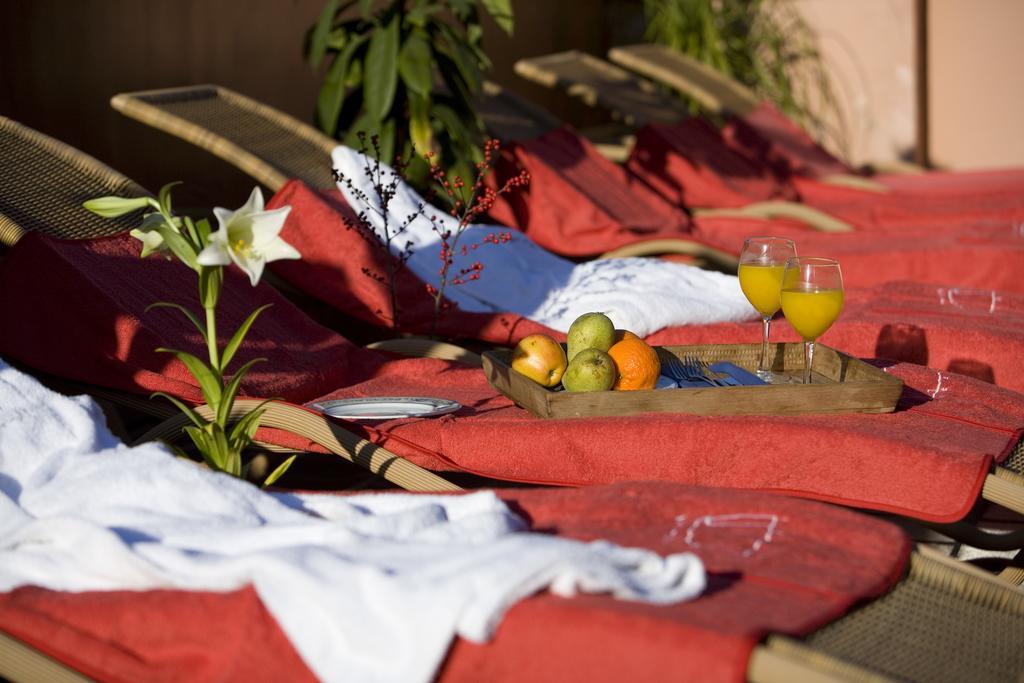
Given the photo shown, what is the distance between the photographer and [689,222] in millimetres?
5230

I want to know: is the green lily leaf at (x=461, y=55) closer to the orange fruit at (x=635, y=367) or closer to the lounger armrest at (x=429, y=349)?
the lounger armrest at (x=429, y=349)

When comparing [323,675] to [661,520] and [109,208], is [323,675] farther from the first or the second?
[109,208]

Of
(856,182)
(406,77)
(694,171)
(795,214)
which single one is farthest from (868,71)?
(406,77)

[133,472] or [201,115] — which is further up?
[201,115]

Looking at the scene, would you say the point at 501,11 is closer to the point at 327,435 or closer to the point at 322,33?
the point at 322,33

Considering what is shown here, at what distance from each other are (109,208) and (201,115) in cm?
222

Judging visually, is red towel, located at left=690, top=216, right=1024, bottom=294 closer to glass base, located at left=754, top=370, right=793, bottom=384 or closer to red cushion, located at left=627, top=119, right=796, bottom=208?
red cushion, located at left=627, top=119, right=796, bottom=208

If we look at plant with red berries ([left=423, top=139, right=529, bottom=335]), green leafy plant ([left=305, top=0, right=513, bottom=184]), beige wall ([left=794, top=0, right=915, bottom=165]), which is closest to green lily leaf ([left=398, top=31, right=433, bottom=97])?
green leafy plant ([left=305, top=0, right=513, bottom=184])

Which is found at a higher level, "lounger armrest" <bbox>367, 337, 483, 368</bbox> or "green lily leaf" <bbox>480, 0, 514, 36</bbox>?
"green lily leaf" <bbox>480, 0, 514, 36</bbox>

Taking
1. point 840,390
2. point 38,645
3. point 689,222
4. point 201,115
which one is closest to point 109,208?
point 38,645

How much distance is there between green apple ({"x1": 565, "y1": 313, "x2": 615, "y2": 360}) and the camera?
251 cm

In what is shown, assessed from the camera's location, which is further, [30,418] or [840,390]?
[840,390]

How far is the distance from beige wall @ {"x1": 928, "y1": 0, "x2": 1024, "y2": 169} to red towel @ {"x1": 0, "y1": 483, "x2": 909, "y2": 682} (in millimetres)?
7293

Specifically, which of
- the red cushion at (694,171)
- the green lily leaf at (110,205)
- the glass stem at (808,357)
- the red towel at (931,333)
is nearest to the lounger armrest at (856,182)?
the red cushion at (694,171)
